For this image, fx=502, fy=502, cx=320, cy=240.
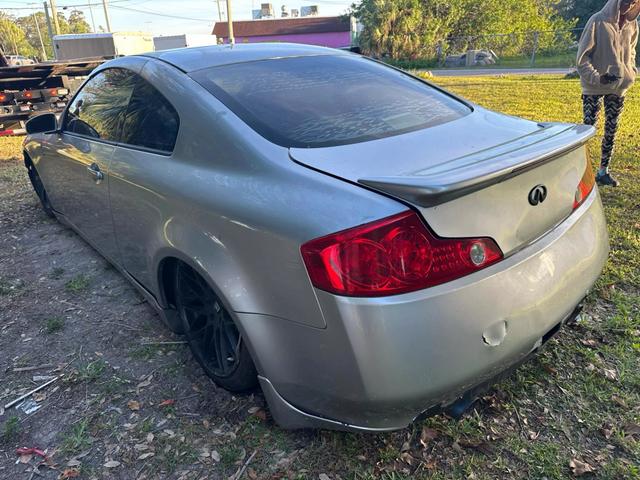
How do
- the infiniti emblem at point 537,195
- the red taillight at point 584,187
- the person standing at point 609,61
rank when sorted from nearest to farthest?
the infiniti emblem at point 537,195 < the red taillight at point 584,187 < the person standing at point 609,61

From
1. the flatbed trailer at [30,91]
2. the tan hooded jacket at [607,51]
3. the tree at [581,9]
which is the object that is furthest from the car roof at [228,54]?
the tree at [581,9]

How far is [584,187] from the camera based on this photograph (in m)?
2.21

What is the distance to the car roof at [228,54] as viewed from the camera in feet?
8.65

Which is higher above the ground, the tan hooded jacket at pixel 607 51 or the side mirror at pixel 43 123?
the tan hooded jacket at pixel 607 51

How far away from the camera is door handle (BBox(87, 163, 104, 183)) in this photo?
297 cm


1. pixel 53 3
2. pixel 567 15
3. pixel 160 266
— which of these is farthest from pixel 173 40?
pixel 160 266

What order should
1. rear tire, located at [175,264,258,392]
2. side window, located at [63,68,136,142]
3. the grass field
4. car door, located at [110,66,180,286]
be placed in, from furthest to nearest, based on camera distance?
side window, located at [63,68,136,142] < car door, located at [110,66,180,286] < rear tire, located at [175,264,258,392] < the grass field

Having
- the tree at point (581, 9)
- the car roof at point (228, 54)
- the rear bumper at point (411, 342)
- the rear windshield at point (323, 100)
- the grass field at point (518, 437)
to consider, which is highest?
the tree at point (581, 9)

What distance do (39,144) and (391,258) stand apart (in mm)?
3789

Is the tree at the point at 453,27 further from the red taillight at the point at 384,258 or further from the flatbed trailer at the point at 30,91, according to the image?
the red taillight at the point at 384,258

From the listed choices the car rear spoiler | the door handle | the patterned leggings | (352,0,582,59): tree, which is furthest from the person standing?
(352,0,582,59): tree

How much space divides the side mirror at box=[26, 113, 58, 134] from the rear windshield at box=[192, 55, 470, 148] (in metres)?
2.22

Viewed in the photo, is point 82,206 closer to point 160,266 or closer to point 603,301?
point 160,266

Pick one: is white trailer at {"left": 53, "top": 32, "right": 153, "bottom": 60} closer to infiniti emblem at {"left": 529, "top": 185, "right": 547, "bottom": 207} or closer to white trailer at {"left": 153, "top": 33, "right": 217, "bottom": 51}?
white trailer at {"left": 153, "top": 33, "right": 217, "bottom": 51}
